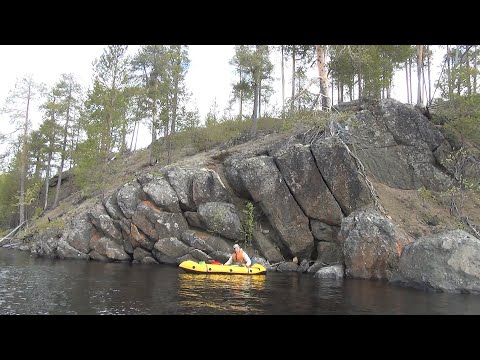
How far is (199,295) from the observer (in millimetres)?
14188

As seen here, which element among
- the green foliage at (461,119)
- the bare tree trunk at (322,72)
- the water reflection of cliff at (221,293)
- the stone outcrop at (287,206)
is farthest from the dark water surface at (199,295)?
the green foliage at (461,119)

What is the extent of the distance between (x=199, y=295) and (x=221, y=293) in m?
1.01

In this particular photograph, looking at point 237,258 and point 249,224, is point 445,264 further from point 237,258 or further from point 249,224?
point 249,224

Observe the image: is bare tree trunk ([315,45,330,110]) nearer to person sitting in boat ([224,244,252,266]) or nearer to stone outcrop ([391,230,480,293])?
person sitting in boat ([224,244,252,266])

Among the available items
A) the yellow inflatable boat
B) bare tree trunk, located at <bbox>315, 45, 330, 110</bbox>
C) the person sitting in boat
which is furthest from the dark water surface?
bare tree trunk, located at <bbox>315, 45, 330, 110</bbox>

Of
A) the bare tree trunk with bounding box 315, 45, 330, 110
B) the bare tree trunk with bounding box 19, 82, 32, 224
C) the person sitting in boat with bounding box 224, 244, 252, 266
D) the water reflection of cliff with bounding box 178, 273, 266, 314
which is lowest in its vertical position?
the water reflection of cliff with bounding box 178, 273, 266, 314

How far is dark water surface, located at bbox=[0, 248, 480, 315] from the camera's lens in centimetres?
1180

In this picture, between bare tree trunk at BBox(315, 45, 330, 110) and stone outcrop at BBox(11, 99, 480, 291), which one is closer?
stone outcrop at BBox(11, 99, 480, 291)

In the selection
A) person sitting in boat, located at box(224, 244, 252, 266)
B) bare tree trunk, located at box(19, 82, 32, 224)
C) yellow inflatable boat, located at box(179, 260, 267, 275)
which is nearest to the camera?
yellow inflatable boat, located at box(179, 260, 267, 275)

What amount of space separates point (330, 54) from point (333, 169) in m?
14.2

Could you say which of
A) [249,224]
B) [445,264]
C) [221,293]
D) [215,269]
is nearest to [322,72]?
[249,224]

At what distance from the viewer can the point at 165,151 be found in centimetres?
3797

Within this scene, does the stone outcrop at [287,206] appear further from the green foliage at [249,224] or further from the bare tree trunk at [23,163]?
the bare tree trunk at [23,163]

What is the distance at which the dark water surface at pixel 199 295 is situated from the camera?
1180 centimetres
